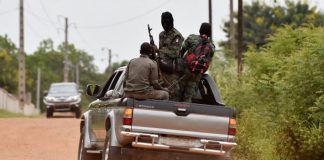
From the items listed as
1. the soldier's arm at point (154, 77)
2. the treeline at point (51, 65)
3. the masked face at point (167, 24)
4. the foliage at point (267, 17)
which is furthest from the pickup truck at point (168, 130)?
the treeline at point (51, 65)

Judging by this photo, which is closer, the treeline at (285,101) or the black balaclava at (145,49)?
the black balaclava at (145,49)

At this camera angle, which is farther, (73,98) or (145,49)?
(73,98)

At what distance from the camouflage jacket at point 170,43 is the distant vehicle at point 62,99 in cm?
3095

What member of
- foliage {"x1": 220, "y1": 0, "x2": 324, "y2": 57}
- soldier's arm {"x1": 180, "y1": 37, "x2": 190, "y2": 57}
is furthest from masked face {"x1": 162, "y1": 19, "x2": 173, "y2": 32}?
foliage {"x1": 220, "y1": 0, "x2": 324, "y2": 57}

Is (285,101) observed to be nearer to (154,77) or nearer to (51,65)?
(154,77)

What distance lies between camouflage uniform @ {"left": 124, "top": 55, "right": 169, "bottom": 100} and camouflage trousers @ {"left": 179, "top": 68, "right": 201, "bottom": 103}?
844 mm

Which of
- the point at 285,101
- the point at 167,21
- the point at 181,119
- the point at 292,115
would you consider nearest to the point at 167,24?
the point at 167,21

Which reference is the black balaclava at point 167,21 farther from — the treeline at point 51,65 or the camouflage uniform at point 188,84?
the treeline at point 51,65

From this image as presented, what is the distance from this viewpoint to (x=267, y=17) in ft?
261

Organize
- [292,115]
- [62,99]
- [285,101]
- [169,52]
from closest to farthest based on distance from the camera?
[169,52] < [292,115] < [285,101] < [62,99]

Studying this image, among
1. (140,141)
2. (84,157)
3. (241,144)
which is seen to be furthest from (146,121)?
(241,144)

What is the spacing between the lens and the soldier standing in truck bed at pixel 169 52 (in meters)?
14.0

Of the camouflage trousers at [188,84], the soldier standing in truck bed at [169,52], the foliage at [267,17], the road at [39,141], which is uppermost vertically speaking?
the foliage at [267,17]

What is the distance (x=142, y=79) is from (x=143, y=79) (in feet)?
0.05
